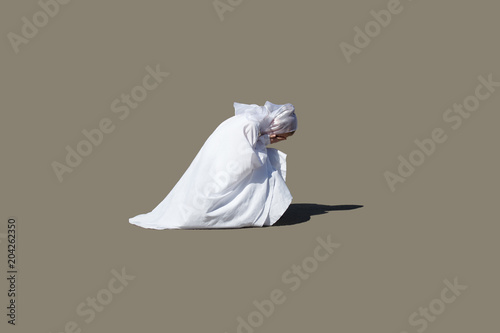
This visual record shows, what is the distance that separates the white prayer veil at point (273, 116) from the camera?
10.1 meters

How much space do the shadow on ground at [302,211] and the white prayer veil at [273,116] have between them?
1234mm

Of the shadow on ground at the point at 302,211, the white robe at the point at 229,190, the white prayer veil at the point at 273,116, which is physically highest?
the white prayer veil at the point at 273,116

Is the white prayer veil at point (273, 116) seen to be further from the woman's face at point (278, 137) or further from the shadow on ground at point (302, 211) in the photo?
the shadow on ground at point (302, 211)

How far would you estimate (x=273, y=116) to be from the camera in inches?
400

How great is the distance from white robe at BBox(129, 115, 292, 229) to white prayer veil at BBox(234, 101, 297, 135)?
242mm

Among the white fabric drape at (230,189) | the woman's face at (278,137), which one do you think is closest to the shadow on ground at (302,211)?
the white fabric drape at (230,189)

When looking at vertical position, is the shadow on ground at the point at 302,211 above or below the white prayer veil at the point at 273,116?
below

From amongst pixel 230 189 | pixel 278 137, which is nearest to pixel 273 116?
pixel 278 137

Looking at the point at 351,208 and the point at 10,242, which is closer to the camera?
the point at 10,242

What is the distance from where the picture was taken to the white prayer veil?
10084 mm

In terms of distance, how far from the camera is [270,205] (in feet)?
31.7

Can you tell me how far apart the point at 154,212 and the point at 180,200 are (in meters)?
0.62

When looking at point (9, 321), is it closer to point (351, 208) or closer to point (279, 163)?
point (279, 163)

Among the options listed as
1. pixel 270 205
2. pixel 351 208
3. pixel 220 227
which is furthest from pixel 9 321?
pixel 351 208
